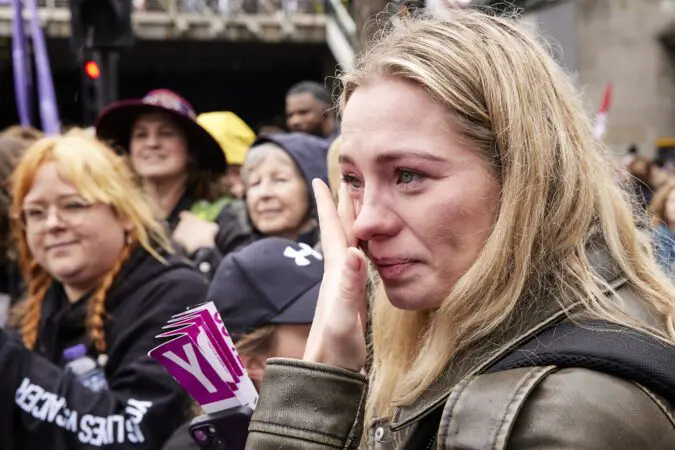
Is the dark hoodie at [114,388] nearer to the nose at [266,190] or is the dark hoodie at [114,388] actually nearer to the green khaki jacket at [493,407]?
the nose at [266,190]

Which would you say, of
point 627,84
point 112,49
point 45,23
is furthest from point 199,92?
point 112,49

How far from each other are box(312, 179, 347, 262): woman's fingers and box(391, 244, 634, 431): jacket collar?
0.30 m

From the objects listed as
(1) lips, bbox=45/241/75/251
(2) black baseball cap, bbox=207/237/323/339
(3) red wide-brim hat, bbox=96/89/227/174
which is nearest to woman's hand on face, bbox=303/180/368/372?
(2) black baseball cap, bbox=207/237/323/339

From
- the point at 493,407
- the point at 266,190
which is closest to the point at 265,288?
the point at 493,407

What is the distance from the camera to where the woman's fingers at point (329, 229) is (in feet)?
5.39

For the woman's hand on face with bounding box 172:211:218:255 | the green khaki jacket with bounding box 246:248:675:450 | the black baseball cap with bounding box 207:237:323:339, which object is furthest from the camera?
the woman's hand on face with bounding box 172:211:218:255

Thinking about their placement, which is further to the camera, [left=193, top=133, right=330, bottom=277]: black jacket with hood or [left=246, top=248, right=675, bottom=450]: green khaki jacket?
[left=193, top=133, right=330, bottom=277]: black jacket with hood

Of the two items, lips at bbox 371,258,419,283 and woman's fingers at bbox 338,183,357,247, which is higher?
woman's fingers at bbox 338,183,357,247

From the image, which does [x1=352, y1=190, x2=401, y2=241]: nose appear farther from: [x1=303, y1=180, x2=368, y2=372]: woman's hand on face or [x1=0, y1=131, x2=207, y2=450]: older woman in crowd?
[x1=0, y1=131, x2=207, y2=450]: older woman in crowd

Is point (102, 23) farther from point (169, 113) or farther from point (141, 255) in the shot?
point (141, 255)

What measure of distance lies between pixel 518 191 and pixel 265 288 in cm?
107

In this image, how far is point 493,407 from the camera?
123cm

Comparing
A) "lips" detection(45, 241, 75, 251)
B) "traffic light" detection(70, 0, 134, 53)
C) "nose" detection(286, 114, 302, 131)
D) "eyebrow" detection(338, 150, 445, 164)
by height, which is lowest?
"lips" detection(45, 241, 75, 251)

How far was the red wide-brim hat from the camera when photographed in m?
4.29
